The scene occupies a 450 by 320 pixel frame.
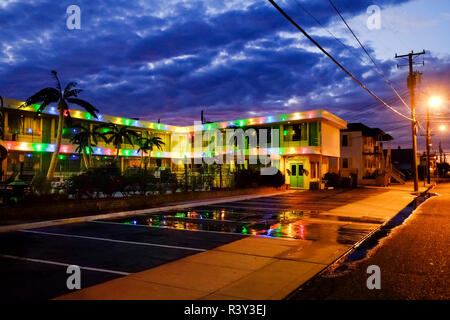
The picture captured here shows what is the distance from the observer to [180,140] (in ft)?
150

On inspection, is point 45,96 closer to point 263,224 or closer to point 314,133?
point 263,224

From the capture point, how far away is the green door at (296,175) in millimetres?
32562

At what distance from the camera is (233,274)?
20.9 ft

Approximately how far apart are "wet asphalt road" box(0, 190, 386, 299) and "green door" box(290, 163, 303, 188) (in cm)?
1758

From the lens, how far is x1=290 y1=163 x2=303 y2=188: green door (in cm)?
3256

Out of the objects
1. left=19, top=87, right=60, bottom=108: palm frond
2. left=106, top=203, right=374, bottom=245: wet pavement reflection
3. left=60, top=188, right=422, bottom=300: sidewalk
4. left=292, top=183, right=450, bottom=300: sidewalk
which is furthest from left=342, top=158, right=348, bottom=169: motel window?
left=60, top=188, right=422, bottom=300: sidewalk

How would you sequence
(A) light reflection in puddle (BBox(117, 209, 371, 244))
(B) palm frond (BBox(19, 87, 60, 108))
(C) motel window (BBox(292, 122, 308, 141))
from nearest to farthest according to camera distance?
1. (A) light reflection in puddle (BBox(117, 209, 371, 244))
2. (B) palm frond (BBox(19, 87, 60, 108))
3. (C) motel window (BBox(292, 122, 308, 141))

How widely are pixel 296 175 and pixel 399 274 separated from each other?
87.4 ft

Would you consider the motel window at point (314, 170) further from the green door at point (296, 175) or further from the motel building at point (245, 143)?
the green door at point (296, 175)

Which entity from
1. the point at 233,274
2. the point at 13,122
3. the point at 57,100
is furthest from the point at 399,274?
the point at 13,122

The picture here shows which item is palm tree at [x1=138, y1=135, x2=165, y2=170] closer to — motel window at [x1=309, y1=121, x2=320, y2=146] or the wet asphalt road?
motel window at [x1=309, y1=121, x2=320, y2=146]
